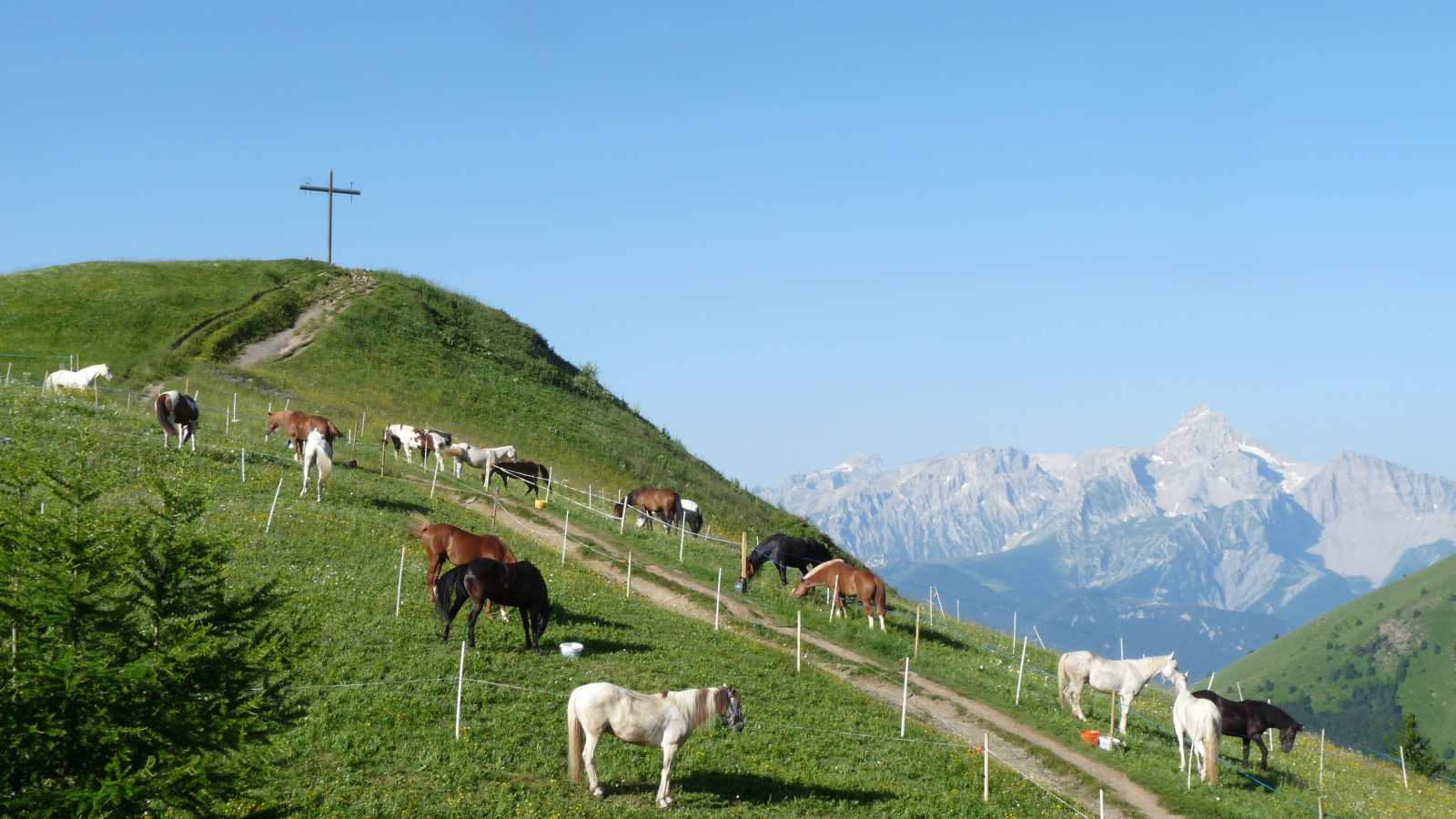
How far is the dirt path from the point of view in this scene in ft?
70.7

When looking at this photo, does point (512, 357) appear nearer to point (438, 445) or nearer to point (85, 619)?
point (438, 445)

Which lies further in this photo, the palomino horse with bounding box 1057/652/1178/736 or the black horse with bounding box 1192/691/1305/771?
the palomino horse with bounding box 1057/652/1178/736

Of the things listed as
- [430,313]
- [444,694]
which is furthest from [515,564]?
[430,313]

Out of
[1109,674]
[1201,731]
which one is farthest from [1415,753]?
[1201,731]

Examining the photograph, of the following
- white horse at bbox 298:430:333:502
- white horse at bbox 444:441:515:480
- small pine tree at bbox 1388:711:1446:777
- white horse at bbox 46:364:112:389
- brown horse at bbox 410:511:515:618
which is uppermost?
white horse at bbox 46:364:112:389

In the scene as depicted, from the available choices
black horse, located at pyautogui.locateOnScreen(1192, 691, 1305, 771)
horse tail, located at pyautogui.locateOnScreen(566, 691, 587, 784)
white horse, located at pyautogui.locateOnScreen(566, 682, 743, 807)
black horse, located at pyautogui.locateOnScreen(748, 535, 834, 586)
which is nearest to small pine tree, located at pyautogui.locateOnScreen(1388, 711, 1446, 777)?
black horse, located at pyautogui.locateOnScreen(1192, 691, 1305, 771)

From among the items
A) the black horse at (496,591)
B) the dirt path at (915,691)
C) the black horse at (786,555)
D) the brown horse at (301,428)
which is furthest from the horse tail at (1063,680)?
the brown horse at (301,428)

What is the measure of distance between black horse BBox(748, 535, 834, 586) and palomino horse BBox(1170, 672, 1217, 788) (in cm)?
1568

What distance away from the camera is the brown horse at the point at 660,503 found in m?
43.8

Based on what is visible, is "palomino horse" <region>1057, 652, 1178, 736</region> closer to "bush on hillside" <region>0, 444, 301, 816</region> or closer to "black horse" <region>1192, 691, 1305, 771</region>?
"black horse" <region>1192, 691, 1305, 771</region>

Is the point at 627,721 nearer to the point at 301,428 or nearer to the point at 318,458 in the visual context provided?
the point at 318,458

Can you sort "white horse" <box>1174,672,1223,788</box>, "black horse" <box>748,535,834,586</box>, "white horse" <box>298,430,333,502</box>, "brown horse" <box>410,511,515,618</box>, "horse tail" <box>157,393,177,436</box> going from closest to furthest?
"white horse" <box>1174,672,1223,788</box> → "brown horse" <box>410,511,515,618</box> → "white horse" <box>298,430,333,502</box> → "horse tail" <box>157,393,177,436</box> → "black horse" <box>748,535,834,586</box>

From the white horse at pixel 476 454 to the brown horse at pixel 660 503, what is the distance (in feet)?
24.0

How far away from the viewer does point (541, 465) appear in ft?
157
